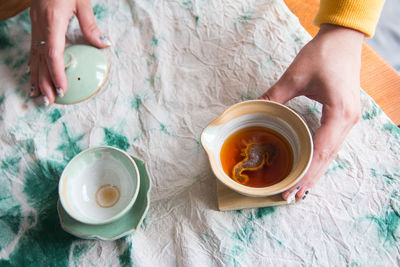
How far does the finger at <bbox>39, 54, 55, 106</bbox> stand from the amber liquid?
1.26 feet

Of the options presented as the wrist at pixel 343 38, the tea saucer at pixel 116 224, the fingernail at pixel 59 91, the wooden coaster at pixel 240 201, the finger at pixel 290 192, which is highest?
the wrist at pixel 343 38

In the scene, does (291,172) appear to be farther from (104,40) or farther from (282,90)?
(104,40)

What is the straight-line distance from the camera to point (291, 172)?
18.0 inches

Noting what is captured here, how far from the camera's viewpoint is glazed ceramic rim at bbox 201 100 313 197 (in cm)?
43

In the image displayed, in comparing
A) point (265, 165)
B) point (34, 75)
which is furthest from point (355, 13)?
point (34, 75)

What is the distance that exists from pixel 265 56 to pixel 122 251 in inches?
18.3

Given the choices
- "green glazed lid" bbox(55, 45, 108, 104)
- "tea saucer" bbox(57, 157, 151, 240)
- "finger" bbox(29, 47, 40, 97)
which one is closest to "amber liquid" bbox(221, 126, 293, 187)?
"tea saucer" bbox(57, 157, 151, 240)

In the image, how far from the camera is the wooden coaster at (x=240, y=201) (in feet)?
1.70

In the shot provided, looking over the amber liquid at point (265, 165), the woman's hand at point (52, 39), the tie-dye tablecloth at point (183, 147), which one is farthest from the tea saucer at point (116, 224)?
the woman's hand at point (52, 39)

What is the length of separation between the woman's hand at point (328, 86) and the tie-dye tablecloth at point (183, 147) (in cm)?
5

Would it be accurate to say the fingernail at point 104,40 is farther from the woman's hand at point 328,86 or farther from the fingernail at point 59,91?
the woman's hand at point 328,86

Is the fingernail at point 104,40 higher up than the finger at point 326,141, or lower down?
higher up

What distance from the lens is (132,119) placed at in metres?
0.64

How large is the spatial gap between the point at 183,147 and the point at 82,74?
0.87 ft
